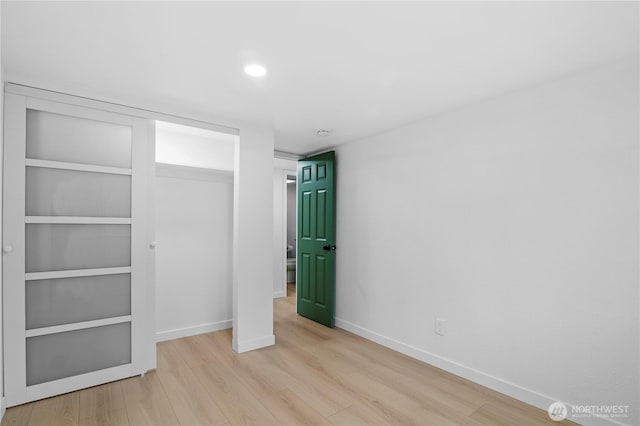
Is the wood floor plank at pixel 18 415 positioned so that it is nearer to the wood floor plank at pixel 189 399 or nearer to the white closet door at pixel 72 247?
the white closet door at pixel 72 247

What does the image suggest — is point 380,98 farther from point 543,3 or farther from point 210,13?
point 210,13

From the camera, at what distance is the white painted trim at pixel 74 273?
2314 mm

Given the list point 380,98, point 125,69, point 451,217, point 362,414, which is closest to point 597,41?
point 380,98

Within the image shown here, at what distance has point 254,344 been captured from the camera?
3271 mm

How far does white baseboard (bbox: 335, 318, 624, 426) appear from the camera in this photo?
2232 mm

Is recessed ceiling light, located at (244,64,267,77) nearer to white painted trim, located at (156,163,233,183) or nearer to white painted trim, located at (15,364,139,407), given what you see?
white painted trim, located at (156,163,233,183)

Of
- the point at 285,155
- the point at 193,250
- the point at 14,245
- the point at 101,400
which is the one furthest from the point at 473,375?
the point at 14,245

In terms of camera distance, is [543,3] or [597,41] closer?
[543,3]

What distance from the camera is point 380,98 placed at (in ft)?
8.54

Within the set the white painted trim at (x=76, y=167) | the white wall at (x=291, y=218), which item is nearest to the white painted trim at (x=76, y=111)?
the white painted trim at (x=76, y=167)

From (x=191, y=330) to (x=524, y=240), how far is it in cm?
334

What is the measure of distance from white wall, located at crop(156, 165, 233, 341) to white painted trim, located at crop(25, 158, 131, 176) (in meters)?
0.79

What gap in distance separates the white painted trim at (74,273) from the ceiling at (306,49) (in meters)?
1.33

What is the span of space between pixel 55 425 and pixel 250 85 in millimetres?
2535
